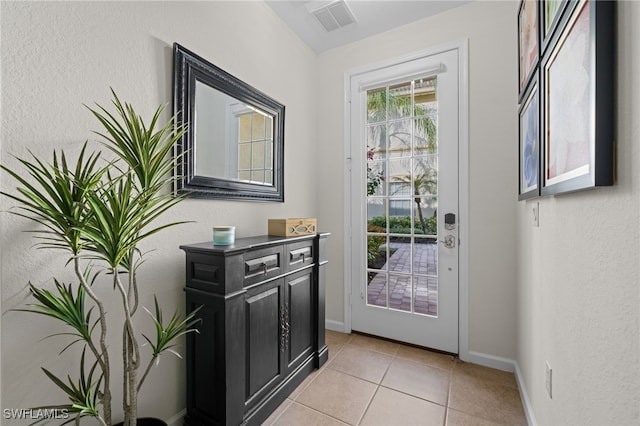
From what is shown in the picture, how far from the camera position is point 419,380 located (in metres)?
2.03

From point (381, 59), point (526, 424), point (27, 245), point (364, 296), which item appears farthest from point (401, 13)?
point (526, 424)

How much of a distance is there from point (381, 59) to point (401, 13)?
382mm

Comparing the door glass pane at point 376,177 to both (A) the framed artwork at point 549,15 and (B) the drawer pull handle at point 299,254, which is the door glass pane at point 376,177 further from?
(A) the framed artwork at point 549,15

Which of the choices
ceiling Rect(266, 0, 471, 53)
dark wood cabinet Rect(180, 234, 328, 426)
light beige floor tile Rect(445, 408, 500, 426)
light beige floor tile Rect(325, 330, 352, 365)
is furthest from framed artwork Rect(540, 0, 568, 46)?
light beige floor tile Rect(325, 330, 352, 365)

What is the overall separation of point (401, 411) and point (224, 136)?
2088 mm

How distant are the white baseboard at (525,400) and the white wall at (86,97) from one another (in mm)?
1960

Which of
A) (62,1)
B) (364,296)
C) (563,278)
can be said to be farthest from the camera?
(364,296)

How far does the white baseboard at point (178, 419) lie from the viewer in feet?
5.04

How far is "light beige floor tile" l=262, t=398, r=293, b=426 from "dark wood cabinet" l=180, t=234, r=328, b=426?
0.03 m

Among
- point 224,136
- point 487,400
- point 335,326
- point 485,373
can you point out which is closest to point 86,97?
point 224,136

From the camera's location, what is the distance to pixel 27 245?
3.56 feet

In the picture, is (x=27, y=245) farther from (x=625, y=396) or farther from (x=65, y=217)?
(x=625, y=396)

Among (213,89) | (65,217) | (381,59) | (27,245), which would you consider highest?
(381,59)

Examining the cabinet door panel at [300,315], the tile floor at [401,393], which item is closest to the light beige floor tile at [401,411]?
the tile floor at [401,393]
